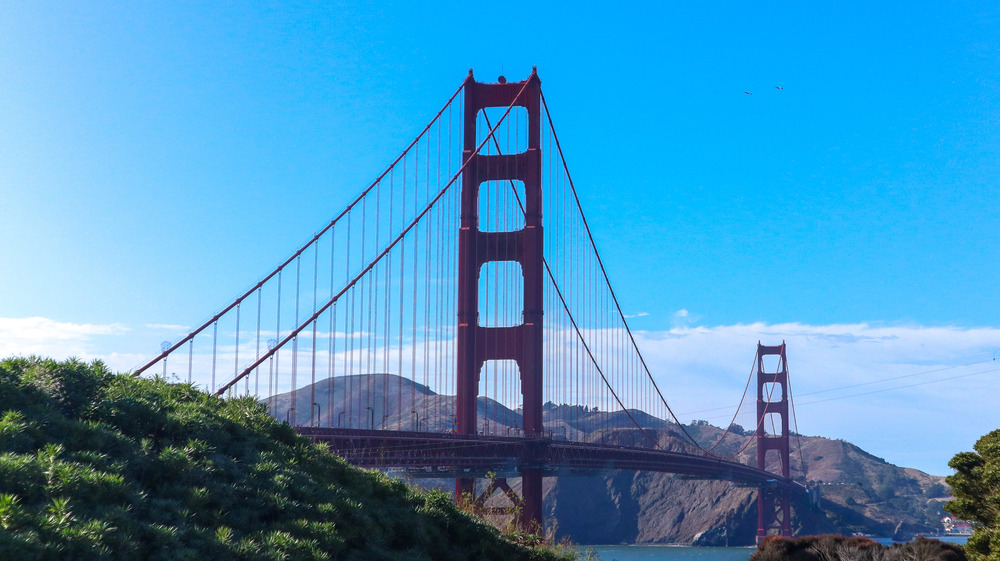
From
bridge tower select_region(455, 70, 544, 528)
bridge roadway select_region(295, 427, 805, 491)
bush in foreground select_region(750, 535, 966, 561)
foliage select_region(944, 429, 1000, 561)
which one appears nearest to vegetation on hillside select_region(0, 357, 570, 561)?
bridge roadway select_region(295, 427, 805, 491)

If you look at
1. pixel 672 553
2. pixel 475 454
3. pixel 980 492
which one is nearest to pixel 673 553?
pixel 672 553

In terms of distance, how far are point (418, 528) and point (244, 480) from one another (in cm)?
380

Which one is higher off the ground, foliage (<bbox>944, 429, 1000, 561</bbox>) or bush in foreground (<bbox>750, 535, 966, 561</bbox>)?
foliage (<bbox>944, 429, 1000, 561</bbox>)

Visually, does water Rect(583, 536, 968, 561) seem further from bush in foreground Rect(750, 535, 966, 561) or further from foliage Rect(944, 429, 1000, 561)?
foliage Rect(944, 429, 1000, 561)

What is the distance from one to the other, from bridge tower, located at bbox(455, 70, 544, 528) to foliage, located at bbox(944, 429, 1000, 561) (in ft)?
101

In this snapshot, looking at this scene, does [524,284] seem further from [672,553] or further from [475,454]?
[672,553]

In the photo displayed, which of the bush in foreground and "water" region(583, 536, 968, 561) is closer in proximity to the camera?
the bush in foreground

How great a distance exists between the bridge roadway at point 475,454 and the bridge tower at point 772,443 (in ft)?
194

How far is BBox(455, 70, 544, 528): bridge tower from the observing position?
55719mm

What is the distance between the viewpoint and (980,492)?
987 inches

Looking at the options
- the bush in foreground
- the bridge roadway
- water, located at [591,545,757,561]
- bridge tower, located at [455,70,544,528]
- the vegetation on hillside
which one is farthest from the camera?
water, located at [591,545,757,561]

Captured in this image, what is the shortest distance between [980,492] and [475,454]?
28155mm

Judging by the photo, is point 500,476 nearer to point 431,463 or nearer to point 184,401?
point 431,463

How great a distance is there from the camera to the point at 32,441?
49.8ft
